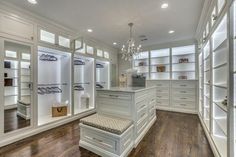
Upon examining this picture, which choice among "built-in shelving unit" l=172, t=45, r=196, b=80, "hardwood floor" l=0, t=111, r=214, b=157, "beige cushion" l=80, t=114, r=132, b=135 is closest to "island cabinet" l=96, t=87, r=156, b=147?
"beige cushion" l=80, t=114, r=132, b=135

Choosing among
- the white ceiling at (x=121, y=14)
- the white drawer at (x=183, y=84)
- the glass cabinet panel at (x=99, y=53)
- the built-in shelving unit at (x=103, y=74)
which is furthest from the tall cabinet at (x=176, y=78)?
the glass cabinet panel at (x=99, y=53)

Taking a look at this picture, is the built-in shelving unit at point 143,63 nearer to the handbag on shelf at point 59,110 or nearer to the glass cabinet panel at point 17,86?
the handbag on shelf at point 59,110

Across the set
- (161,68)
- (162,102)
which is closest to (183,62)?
(161,68)

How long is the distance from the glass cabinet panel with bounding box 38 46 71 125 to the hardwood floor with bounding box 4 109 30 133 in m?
0.86

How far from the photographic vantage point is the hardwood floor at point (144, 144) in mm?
2086

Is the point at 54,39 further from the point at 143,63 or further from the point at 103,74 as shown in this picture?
the point at 143,63

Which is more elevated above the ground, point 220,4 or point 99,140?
point 220,4

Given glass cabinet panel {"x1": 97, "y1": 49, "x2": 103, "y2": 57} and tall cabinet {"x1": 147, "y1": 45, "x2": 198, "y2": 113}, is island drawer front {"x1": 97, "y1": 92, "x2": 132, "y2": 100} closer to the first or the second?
glass cabinet panel {"x1": 97, "y1": 49, "x2": 103, "y2": 57}

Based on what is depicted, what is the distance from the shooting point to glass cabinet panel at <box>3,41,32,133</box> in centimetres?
247

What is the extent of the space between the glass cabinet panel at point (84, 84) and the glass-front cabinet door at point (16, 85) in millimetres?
1819

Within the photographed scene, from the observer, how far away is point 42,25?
3.03 meters

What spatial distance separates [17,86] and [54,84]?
51.5 inches

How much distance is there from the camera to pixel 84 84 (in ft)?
15.8

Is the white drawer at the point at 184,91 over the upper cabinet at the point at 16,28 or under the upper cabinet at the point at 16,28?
under
